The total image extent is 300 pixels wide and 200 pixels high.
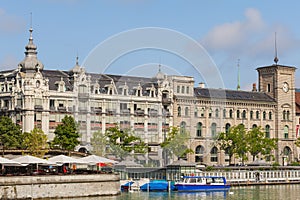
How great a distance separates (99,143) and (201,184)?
2108 cm

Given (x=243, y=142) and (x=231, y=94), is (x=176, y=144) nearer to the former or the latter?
(x=243, y=142)

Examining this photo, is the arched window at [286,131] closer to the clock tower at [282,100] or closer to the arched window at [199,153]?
the clock tower at [282,100]

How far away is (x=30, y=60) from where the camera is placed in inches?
4385

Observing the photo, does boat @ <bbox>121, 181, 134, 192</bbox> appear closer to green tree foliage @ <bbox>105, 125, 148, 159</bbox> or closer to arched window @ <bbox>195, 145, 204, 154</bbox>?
green tree foliage @ <bbox>105, 125, 148, 159</bbox>

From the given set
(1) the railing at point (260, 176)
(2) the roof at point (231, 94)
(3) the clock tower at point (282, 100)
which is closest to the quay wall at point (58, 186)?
(1) the railing at point (260, 176)

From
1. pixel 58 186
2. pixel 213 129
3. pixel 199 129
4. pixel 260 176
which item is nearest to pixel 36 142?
pixel 58 186

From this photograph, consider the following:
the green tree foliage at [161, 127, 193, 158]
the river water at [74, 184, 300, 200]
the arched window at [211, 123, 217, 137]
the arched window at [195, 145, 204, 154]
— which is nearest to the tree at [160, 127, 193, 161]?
the green tree foliage at [161, 127, 193, 158]

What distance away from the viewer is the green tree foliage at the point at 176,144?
107m

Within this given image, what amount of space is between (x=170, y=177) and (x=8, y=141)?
21436mm

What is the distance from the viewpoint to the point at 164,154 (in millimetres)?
109938

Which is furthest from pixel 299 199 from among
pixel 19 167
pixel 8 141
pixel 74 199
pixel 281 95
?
pixel 281 95

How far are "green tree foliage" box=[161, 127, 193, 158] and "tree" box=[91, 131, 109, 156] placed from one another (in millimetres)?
9957

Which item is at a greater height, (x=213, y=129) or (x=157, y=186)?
(x=213, y=129)

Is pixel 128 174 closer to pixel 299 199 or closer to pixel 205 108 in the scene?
pixel 299 199
